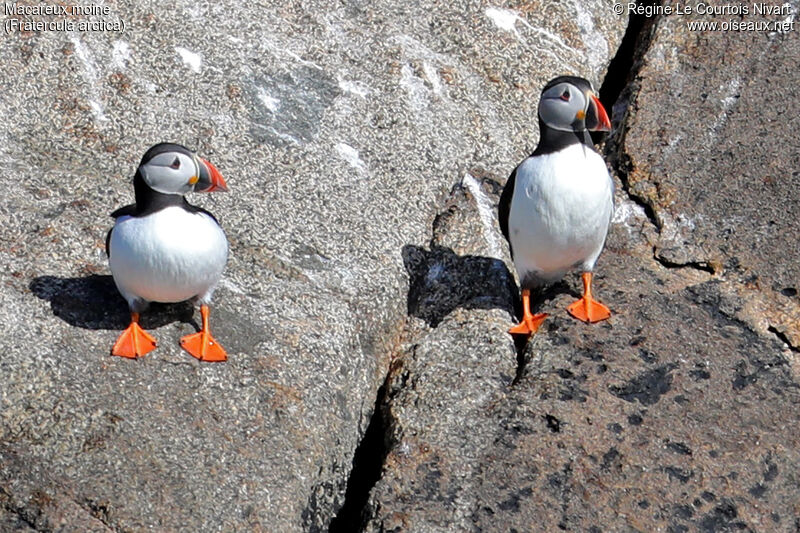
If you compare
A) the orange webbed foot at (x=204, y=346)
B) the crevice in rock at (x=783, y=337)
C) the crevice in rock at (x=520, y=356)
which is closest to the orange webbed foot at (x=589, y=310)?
the crevice in rock at (x=520, y=356)

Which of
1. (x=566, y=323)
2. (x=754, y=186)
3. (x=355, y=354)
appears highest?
(x=754, y=186)

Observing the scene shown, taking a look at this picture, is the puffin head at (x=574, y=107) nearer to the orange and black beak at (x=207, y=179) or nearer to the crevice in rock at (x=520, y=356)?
the crevice in rock at (x=520, y=356)

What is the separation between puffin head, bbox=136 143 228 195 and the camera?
16.5 feet

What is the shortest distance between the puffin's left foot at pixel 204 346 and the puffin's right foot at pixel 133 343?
156 mm

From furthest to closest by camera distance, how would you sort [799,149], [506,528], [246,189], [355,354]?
[799,149], [246,189], [355,354], [506,528]

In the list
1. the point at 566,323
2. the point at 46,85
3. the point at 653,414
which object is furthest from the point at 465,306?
the point at 46,85

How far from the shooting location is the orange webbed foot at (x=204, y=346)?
16.6 ft

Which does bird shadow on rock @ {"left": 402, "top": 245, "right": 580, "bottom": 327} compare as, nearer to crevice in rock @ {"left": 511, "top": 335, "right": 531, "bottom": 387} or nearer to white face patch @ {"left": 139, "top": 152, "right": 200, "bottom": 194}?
crevice in rock @ {"left": 511, "top": 335, "right": 531, "bottom": 387}

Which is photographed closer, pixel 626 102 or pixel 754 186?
pixel 754 186

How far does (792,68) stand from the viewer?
715 cm

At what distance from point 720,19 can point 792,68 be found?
676 mm

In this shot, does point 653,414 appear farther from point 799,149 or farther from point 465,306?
point 799,149

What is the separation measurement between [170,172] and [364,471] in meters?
1.62

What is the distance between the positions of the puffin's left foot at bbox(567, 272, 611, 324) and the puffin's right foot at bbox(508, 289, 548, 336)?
0.16 meters
